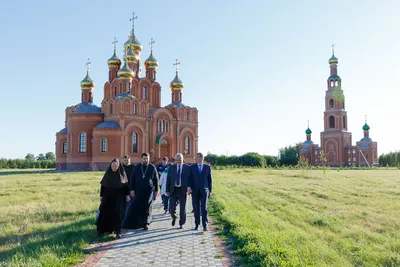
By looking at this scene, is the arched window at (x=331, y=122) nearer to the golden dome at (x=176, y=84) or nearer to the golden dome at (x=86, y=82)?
the golden dome at (x=176, y=84)

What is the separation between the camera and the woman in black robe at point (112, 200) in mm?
6754

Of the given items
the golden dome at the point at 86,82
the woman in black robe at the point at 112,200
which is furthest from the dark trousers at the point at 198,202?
the golden dome at the point at 86,82

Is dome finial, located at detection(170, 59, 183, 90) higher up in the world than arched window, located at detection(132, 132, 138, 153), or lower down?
higher up

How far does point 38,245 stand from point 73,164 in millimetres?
29627

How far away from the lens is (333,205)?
10.7 meters

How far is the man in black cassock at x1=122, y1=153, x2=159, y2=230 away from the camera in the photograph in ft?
24.7

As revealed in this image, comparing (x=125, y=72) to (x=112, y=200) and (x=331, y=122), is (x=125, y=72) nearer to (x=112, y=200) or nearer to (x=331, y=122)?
(x=112, y=200)

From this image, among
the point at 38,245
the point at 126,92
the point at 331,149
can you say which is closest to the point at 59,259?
the point at 38,245

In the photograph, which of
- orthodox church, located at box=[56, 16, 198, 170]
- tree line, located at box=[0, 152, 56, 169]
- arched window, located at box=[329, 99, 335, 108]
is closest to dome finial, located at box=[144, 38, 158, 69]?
orthodox church, located at box=[56, 16, 198, 170]

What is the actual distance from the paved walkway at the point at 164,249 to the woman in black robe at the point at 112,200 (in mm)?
345

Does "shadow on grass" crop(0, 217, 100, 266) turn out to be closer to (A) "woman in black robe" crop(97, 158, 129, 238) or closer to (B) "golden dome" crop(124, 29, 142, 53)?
(A) "woman in black robe" crop(97, 158, 129, 238)

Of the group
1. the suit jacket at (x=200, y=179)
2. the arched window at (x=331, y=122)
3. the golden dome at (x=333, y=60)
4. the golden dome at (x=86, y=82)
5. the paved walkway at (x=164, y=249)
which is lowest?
the paved walkway at (x=164, y=249)

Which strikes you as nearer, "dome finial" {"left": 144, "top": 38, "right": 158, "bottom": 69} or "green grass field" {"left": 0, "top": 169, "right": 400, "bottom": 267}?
"green grass field" {"left": 0, "top": 169, "right": 400, "bottom": 267}

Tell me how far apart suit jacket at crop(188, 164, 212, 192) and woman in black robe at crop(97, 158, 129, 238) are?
4.73ft
